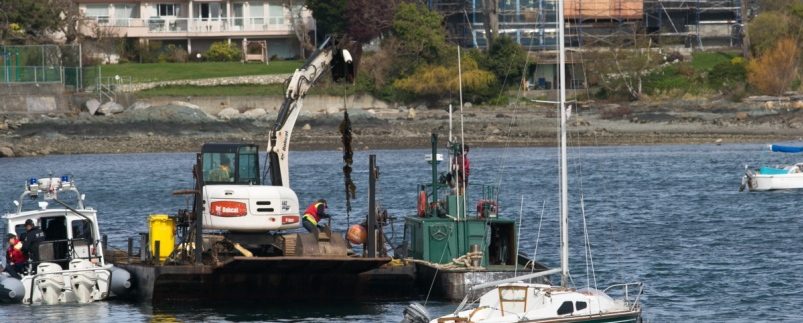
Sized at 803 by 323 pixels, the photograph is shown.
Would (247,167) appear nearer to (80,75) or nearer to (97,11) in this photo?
(80,75)

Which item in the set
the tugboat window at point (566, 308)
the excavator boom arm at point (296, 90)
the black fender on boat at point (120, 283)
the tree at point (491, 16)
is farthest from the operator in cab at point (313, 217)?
the tree at point (491, 16)

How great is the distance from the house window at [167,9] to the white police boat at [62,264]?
7368cm

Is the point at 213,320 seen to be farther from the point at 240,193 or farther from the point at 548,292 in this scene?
the point at 548,292

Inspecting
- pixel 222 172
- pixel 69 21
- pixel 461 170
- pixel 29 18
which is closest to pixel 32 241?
pixel 222 172

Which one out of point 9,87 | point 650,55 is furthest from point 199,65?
point 650,55

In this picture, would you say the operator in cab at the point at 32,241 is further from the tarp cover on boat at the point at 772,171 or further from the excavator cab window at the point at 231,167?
the tarp cover on boat at the point at 772,171

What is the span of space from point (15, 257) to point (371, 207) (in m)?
6.91

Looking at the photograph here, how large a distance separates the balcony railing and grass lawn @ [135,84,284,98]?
11.0 m

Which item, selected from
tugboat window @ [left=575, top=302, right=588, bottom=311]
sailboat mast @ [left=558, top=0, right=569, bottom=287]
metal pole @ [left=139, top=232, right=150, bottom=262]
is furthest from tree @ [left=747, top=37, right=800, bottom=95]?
tugboat window @ [left=575, top=302, right=588, bottom=311]

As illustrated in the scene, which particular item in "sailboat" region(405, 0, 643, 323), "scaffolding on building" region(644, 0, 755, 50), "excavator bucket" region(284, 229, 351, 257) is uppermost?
"scaffolding on building" region(644, 0, 755, 50)

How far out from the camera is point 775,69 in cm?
9238

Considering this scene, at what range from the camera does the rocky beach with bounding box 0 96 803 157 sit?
86.1 m

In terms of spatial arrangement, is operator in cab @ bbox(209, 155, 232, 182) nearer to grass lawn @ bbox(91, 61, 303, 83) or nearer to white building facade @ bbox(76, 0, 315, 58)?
grass lawn @ bbox(91, 61, 303, 83)

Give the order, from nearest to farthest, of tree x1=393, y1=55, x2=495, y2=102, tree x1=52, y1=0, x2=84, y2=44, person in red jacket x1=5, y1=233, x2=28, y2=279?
1. person in red jacket x1=5, y1=233, x2=28, y2=279
2. tree x1=393, y1=55, x2=495, y2=102
3. tree x1=52, y1=0, x2=84, y2=44
